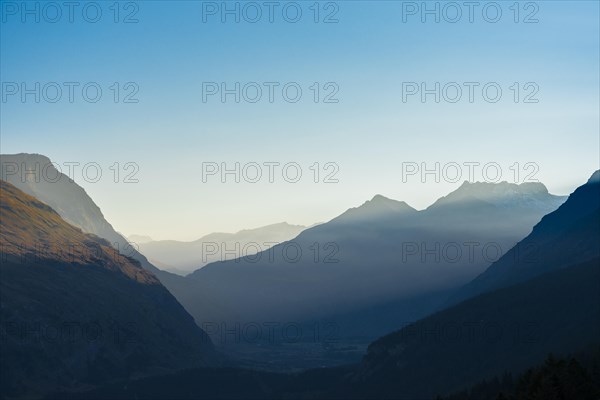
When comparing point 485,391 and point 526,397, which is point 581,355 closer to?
point 485,391

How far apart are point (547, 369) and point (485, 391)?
93.1m

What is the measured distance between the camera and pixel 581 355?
195 meters

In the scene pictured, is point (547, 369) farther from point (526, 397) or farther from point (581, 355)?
point (581, 355)

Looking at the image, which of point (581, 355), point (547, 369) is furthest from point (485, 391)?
point (547, 369)

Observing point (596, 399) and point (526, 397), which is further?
point (526, 397)

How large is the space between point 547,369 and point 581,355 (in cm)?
9328

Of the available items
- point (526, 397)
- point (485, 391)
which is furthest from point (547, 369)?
point (485, 391)

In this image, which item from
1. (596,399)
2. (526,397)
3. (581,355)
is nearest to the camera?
(596,399)

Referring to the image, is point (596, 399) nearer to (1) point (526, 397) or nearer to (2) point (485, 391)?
(1) point (526, 397)

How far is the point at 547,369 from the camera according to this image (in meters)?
110

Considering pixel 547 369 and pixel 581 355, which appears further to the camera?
pixel 581 355

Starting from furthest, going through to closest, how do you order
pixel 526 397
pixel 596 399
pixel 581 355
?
pixel 581 355 < pixel 526 397 < pixel 596 399

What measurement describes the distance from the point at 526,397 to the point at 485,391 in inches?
3789

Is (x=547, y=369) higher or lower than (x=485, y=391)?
higher
